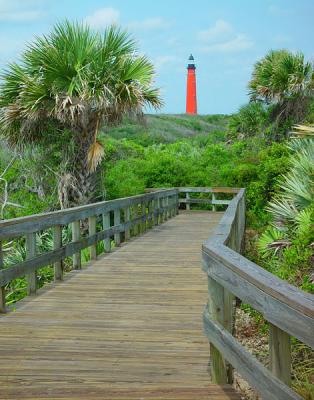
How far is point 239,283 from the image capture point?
372 centimetres

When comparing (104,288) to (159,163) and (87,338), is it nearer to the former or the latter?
(87,338)

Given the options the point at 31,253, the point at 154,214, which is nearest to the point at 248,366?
the point at 31,253

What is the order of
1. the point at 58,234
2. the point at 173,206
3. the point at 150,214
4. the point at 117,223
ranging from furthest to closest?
the point at 173,206
the point at 150,214
the point at 117,223
the point at 58,234

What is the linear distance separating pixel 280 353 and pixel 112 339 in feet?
9.46

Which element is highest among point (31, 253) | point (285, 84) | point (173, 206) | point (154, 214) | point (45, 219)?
point (285, 84)

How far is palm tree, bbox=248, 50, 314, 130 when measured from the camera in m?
25.8

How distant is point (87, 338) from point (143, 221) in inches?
378

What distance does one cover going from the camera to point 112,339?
5.79m

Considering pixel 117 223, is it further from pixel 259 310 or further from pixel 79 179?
pixel 259 310

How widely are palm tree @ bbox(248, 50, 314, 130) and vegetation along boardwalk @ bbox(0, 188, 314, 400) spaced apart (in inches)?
687

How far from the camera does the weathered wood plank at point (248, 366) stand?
3.13 metres

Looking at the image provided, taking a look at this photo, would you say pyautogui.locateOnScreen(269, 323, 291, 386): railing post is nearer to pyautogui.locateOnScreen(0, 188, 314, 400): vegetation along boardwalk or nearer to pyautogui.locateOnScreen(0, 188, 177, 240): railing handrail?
pyautogui.locateOnScreen(0, 188, 314, 400): vegetation along boardwalk

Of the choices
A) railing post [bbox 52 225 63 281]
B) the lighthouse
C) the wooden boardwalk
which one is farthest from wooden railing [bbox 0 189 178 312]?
the lighthouse

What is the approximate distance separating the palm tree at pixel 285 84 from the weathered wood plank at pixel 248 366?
74.2 ft
